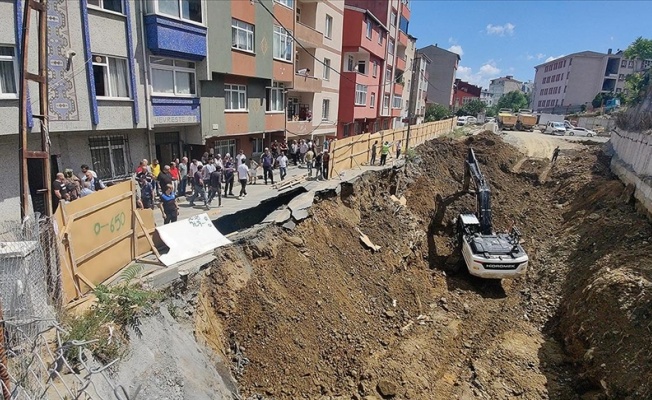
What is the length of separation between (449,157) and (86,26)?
2025 centimetres

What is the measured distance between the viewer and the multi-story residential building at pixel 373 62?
1090 inches

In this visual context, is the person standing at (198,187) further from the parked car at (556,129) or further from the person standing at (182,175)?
the parked car at (556,129)

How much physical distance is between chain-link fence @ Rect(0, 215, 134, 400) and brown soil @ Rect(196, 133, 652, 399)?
7.85 ft

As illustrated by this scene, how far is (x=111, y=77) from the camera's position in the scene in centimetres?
1238

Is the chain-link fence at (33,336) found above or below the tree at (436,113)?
below

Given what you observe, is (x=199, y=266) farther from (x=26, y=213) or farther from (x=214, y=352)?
(x=26, y=213)

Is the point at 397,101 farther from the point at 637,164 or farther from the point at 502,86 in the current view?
the point at 502,86

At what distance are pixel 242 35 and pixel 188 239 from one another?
12.6 m

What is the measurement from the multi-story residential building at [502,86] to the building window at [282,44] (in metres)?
136

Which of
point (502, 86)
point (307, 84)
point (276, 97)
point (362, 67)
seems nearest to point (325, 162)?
point (276, 97)

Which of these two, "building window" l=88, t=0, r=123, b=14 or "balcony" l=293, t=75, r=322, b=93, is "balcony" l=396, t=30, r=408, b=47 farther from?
"building window" l=88, t=0, r=123, b=14

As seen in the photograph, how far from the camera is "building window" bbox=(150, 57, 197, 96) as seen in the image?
45.2 feet

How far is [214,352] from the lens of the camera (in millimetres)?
6359

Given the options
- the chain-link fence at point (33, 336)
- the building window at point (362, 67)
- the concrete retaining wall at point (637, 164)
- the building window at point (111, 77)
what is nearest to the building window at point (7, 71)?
the building window at point (111, 77)
